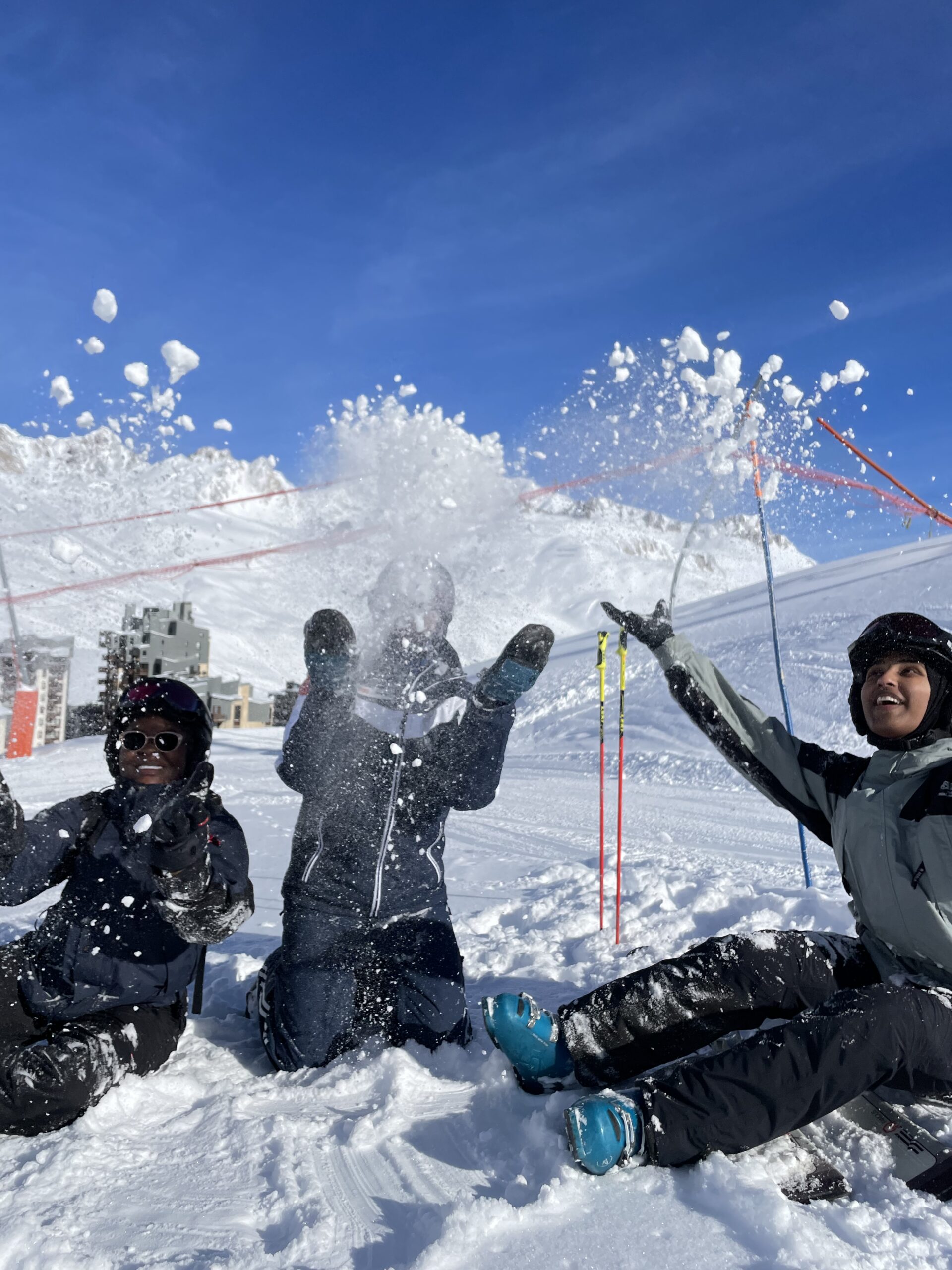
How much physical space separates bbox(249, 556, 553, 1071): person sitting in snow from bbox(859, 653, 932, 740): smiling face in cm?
109

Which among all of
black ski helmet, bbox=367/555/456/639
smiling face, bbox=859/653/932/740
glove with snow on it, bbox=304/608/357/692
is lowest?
smiling face, bbox=859/653/932/740

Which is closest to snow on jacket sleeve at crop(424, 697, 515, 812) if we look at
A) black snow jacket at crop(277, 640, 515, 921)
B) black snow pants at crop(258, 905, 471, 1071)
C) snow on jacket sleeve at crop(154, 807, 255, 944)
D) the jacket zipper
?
black snow jacket at crop(277, 640, 515, 921)

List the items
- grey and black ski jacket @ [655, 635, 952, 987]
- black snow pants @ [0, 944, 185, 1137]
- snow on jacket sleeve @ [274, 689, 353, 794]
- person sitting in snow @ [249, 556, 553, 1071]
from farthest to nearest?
snow on jacket sleeve @ [274, 689, 353, 794], person sitting in snow @ [249, 556, 553, 1071], grey and black ski jacket @ [655, 635, 952, 987], black snow pants @ [0, 944, 185, 1137]

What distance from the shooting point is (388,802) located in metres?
2.97

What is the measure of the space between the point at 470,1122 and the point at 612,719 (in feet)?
40.2

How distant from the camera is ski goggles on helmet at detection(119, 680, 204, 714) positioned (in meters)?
2.75

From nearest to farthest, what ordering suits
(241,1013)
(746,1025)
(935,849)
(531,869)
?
1. (935,849)
2. (746,1025)
3. (241,1013)
4. (531,869)

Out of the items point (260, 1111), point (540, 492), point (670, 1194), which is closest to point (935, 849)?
point (670, 1194)

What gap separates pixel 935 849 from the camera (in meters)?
2.25

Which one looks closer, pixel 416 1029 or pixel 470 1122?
pixel 470 1122

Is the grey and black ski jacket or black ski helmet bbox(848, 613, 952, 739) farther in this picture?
black ski helmet bbox(848, 613, 952, 739)

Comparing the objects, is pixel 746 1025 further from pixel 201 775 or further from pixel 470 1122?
pixel 201 775

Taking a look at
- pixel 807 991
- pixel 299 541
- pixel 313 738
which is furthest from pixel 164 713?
pixel 299 541

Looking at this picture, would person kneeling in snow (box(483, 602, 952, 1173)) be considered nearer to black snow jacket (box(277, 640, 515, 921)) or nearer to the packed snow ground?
the packed snow ground
